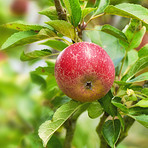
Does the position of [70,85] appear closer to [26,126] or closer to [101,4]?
[26,126]

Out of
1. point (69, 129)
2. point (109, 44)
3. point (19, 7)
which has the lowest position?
point (19, 7)

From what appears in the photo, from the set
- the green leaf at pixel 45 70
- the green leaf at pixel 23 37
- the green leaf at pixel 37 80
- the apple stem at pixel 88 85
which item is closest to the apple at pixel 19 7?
the green leaf at pixel 37 80

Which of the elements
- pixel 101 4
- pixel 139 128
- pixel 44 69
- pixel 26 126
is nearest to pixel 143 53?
pixel 101 4

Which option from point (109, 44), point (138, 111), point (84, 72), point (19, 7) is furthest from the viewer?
point (19, 7)

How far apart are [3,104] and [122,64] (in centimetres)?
55

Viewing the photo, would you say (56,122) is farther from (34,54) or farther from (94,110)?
(34,54)

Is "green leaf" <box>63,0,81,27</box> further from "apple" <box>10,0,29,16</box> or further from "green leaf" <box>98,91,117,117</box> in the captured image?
"apple" <box>10,0,29,16</box>

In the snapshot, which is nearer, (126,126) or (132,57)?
(126,126)

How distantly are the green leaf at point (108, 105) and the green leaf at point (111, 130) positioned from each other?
4 centimetres

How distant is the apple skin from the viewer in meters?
0.72

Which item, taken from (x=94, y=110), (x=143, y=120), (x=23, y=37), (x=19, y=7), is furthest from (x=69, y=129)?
(x=19, y=7)

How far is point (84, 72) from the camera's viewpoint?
715 millimetres

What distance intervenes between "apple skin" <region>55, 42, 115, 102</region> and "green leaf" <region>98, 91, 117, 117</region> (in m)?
0.04

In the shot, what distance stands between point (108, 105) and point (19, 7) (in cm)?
165
